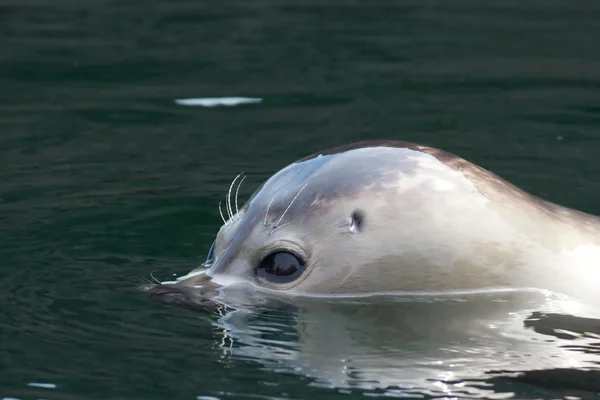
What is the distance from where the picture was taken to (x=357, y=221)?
5.22m

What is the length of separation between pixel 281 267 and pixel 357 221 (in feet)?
1.25

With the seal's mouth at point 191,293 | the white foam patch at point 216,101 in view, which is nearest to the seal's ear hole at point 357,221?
the seal's mouth at point 191,293

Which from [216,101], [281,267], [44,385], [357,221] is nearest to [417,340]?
[357,221]

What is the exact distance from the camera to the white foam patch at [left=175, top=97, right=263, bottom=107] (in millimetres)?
9484

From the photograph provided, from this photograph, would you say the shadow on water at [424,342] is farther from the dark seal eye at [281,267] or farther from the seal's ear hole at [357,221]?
the seal's ear hole at [357,221]

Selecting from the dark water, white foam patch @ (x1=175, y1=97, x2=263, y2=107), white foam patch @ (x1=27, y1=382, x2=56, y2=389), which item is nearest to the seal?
the dark water

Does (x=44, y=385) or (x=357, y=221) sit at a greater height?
(x=357, y=221)

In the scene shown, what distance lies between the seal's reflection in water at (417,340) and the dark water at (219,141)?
1 centimetres

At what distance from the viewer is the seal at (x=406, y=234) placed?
16.9 feet

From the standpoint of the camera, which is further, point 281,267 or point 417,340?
point 281,267

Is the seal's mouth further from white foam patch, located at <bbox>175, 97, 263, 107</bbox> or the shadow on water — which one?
white foam patch, located at <bbox>175, 97, 263, 107</bbox>

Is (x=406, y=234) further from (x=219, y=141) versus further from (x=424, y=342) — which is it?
(x=219, y=141)

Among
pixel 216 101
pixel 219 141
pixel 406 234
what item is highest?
pixel 216 101

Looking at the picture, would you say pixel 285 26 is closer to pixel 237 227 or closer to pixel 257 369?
pixel 237 227
